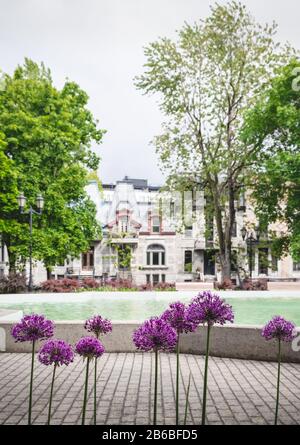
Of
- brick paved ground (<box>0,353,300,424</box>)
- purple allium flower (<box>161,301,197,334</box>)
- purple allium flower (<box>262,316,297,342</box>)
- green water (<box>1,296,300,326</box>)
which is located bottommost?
green water (<box>1,296,300,326</box>)

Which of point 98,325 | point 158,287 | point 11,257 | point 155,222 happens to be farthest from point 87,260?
point 98,325

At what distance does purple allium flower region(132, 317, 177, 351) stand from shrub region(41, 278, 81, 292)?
Result: 20364 millimetres

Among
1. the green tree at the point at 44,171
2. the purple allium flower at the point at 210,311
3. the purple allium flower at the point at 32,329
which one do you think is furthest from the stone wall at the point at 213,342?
the green tree at the point at 44,171

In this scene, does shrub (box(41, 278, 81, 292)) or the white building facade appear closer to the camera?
shrub (box(41, 278, 81, 292))

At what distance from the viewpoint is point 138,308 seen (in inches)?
704

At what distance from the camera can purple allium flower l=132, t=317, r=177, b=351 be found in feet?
10.6

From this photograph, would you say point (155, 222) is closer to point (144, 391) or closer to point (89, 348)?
point (144, 391)

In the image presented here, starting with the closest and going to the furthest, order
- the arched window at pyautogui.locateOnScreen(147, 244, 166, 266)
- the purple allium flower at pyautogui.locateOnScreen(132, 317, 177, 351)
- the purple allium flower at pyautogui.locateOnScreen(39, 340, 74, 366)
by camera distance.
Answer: the purple allium flower at pyautogui.locateOnScreen(132, 317, 177, 351) → the purple allium flower at pyautogui.locateOnScreen(39, 340, 74, 366) → the arched window at pyautogui.locateOnScreen(147, 244, 166, 266)

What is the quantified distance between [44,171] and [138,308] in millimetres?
11386

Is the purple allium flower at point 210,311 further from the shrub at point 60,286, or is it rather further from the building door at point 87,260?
the building door at point 87,260

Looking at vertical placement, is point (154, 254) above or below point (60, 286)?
above

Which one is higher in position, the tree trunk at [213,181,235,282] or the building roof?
the building roof

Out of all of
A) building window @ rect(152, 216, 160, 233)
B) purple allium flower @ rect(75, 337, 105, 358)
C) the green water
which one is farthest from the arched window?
purple allium flower @ rect(75, 337, 105, 358)

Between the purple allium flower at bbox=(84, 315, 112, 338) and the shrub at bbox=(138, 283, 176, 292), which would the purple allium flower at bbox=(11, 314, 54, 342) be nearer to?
the purple allium flower at bbox=(84, 315, 112, 338)
